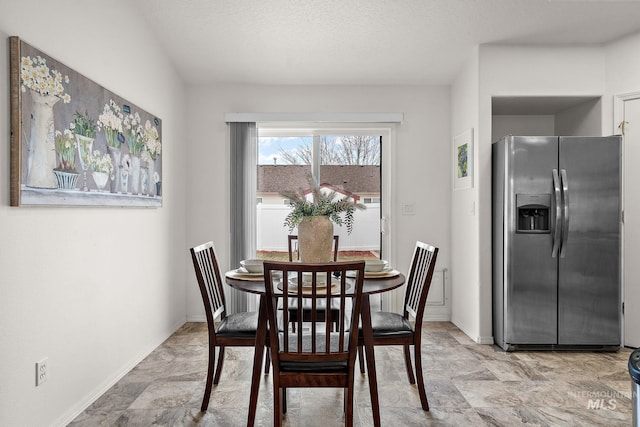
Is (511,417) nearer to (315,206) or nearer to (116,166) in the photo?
(315,206)

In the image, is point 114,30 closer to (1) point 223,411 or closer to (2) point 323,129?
(2) point 323,129

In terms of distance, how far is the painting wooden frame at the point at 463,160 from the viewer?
3.79 metres

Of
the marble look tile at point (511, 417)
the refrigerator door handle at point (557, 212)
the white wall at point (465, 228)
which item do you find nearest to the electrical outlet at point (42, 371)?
the marble look tile at point (511, 417)

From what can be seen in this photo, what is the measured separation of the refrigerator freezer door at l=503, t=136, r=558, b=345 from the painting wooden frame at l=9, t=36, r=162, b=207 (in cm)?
284

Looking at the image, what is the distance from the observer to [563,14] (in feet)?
10.3

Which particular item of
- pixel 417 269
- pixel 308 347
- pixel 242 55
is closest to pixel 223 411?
pixel 308 347

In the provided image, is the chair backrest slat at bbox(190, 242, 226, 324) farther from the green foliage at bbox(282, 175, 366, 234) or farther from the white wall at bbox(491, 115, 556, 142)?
the white wall at bbox(491, 115, 556, 142)

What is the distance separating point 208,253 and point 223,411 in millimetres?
927

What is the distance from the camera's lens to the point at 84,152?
238 cm

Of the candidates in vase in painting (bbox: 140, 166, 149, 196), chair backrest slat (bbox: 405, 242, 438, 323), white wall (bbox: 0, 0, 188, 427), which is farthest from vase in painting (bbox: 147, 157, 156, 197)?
chair backrest slat (bbox: 405, 242, 438, 323)

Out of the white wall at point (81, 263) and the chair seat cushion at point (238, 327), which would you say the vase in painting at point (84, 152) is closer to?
the white wall at point (81, 263)

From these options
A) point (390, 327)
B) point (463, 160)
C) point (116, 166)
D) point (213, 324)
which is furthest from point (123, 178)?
point (463, 160)

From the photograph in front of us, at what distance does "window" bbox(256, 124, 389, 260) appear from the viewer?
14.9 ft

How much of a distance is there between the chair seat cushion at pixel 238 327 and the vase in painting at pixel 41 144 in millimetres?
1150
